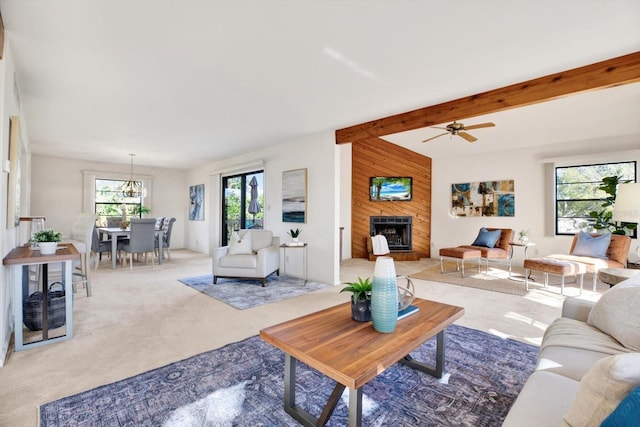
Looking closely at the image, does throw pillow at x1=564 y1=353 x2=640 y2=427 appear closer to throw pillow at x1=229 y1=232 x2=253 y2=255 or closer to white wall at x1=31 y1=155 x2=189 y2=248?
throw pillow at x1=229 y1=232 x2=253 y2=255

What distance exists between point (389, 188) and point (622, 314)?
5767 mm

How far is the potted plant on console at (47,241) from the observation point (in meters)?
2.56

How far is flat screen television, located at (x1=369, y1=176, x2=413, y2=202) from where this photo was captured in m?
7.24

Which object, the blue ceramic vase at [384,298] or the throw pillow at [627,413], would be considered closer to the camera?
the throw pillow at [627,413]

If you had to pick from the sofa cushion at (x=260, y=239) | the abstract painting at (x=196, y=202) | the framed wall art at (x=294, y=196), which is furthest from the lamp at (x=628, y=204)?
the abstract painting at (x=196, y=202)

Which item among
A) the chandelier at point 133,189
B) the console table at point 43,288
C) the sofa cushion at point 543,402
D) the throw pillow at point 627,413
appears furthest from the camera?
the chandelier at point 133,189

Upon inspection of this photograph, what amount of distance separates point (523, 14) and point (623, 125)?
4.54 m

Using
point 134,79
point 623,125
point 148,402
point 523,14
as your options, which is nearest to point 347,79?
point 523,14

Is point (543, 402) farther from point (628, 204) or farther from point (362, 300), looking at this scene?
point (628, 204)

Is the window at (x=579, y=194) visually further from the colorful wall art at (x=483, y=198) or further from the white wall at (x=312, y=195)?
the white wall at (x=312, y=195)

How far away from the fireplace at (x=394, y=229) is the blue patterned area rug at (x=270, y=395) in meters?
4.95

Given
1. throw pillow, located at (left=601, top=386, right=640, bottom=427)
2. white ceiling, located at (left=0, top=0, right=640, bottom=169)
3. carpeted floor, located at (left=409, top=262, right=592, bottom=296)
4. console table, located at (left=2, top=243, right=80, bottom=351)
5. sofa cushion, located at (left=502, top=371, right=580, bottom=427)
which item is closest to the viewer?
throw pillow, located at (left=601, top=386, right=640, bottom=427)

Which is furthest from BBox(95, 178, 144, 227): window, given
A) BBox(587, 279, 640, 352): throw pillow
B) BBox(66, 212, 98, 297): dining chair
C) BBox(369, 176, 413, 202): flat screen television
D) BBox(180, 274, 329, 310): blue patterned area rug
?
BBox(587, 279, 640, 352): throw pillow

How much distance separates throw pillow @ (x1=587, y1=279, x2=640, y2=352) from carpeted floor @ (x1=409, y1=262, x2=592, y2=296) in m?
2.58
